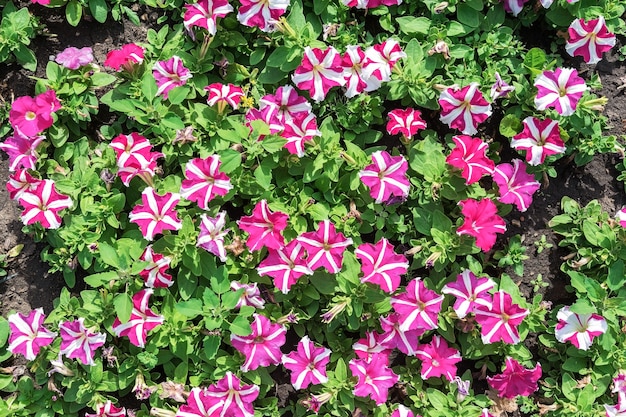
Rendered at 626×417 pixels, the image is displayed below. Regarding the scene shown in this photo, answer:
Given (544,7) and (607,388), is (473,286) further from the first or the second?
(544,7)

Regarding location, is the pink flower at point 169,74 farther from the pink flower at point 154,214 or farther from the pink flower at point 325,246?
the pink flower at point 325,246

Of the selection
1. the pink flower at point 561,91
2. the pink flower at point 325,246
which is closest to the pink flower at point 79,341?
the pink flower at point 325,246

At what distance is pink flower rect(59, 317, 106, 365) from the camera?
267cm

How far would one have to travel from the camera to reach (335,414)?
9.29ft

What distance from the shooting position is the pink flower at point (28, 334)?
106 inches

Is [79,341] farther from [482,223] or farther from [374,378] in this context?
[482,223]

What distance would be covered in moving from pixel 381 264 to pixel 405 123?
0.70m

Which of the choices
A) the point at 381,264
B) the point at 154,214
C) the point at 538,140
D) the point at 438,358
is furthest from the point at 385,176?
the point at 154,214

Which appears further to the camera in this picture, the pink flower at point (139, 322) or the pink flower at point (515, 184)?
the pink flower at point (515, 184)

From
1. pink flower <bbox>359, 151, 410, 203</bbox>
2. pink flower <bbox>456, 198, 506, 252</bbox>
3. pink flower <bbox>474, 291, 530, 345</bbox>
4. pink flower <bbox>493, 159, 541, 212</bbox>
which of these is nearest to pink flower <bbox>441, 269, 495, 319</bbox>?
pink flower <bbox>474, 291, 530, 345</bbox>

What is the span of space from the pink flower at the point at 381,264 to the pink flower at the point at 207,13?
4.27 ft

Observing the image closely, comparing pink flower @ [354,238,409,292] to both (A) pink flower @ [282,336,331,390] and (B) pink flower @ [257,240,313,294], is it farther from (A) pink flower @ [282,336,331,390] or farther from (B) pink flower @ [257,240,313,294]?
(A) pink flower @ [282,336,331,390]

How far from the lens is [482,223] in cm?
269

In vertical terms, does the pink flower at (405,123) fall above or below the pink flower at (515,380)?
above
